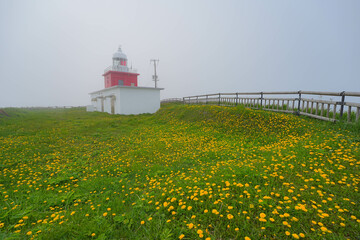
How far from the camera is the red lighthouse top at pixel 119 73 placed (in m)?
30.9

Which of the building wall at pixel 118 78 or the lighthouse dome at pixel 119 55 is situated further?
the lighthouse dome at pixel 119 55

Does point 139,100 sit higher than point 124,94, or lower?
lower

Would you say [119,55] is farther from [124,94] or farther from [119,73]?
[124,94]

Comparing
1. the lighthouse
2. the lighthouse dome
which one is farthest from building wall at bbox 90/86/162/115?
the lighthouse dome

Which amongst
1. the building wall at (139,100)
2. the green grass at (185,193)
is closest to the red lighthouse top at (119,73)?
the building wall at (139,100)

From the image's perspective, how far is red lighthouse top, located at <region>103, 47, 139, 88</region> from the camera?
30.9m

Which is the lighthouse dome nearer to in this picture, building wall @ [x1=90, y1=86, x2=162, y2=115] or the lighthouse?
the lighthouse

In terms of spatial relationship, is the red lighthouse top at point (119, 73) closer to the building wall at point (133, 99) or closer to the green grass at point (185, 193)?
the building wall at point (133, 99)

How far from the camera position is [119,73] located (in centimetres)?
3142

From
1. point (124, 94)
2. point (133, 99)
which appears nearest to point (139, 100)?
point (133, 99)

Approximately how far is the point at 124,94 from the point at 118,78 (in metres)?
8.65

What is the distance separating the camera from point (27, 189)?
470cm

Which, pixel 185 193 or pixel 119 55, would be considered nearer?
pixel 185 193

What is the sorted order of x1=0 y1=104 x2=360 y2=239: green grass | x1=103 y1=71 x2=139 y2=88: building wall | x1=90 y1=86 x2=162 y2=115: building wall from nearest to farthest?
x1=0 y1=104 x2=360 y2=239: green grass < x1=90 y1=86 x2=162 y2=115: building wall < x1=103 y1=71 x2=139 y2=88: building wall
